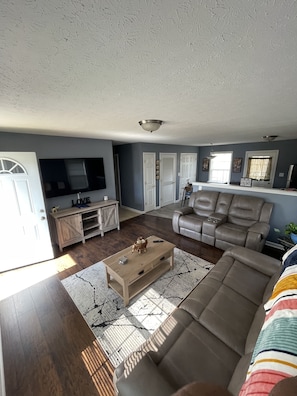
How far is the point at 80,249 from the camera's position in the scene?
329 centimetres

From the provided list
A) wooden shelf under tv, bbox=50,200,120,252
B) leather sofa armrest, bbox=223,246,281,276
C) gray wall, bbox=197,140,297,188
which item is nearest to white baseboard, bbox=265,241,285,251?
leather sofa armrest, bbox=223,246,281,276

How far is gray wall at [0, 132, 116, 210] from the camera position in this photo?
2.83m

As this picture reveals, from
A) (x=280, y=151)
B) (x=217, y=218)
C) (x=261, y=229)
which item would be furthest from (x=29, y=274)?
(x=280, y=151)

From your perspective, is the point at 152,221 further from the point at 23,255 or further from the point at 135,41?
the point at 135,41

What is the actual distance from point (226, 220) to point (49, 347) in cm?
345

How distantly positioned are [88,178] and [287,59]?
12.2 ft

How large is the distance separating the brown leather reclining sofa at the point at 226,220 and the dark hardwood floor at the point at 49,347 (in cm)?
252

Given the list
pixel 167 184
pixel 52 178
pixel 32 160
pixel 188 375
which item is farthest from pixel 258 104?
pixel 167 184

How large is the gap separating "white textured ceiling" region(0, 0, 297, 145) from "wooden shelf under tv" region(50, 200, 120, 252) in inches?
87.1

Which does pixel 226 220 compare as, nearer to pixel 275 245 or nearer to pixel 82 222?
pixel 275 245

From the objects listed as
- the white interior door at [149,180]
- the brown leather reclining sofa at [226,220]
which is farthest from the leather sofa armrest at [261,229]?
the white interior door at [149,180]

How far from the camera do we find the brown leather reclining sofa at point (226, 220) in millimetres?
2850

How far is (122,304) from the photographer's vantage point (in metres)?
2.02

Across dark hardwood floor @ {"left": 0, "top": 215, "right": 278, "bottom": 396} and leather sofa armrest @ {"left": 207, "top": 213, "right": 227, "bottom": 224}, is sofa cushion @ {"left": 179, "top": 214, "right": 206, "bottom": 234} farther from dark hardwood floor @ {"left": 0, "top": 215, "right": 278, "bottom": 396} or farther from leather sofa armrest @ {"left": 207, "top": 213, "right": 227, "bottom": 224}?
dark hardwood floor @ {"left": 0, "top": 215, "right": 278, "bottom": 396}
